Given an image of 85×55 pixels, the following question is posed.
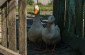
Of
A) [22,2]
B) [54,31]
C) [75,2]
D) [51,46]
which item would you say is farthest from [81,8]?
[22,2]

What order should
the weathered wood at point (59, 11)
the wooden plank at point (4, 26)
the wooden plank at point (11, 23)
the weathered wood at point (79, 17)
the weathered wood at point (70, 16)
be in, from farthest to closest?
the weathered wood at point (59, 11), the weathered wood at point (70, 16), the weathered wood at point (79, 17), the wooden plank at point (4, 26), the wooden plank at point (11, 23)

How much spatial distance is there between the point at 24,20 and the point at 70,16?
10.3 feet

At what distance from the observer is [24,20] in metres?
4.47

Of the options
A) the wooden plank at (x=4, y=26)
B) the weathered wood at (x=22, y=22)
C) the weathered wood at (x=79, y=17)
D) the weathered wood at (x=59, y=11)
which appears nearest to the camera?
the weathered wood at (x=22, y=22)

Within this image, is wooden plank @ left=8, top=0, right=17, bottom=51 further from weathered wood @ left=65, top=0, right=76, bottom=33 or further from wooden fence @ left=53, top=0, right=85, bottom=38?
weathered wood @ left=65, top=0, right=76, bottom=33

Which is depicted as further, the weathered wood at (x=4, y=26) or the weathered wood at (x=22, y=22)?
the weathered wood at (x=4, y=26)

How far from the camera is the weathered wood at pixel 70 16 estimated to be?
23.3 ft

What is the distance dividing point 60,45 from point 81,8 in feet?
5.62

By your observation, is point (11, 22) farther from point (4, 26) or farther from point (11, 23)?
point (4, 26)

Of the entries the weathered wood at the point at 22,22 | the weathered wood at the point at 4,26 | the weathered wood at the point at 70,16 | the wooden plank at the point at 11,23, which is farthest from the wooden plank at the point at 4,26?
the weathered wood at the point at 70,16

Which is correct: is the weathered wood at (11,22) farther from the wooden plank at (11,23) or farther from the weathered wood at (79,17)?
the weathered wood at (79,17)

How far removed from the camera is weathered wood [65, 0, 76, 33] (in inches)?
280

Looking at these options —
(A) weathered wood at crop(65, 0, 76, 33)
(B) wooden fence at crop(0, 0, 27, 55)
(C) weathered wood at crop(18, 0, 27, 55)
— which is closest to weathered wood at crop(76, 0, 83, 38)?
(A) weathered wood at crop(65, 0, 76, 33)

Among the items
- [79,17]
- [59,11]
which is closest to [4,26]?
[79,17]
